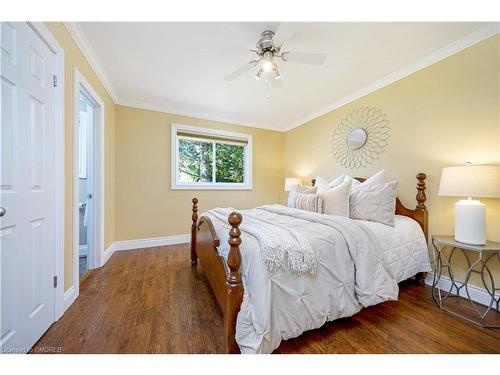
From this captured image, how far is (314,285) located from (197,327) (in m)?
0.89

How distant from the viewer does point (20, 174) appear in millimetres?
1188

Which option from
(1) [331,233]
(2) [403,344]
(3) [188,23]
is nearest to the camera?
(2) [403,344]

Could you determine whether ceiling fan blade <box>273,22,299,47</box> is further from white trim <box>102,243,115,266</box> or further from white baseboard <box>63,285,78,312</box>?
white trim <box>102,243,115,266</box>

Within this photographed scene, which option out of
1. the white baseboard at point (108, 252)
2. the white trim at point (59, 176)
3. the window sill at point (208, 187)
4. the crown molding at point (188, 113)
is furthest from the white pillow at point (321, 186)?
the white baseboard at point (108, 252)

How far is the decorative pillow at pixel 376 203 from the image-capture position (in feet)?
6.90

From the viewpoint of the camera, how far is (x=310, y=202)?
2430mm

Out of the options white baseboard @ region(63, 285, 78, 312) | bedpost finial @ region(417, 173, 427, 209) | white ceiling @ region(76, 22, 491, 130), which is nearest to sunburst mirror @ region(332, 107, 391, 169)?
white ceiling @ region(76, 22, 491, 130)

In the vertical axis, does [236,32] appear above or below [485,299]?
above

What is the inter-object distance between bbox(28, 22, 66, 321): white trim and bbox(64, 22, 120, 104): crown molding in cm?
30

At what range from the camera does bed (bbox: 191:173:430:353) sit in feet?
3.92

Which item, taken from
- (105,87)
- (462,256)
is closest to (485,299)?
(462,256)

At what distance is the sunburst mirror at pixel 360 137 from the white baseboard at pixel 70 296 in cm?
353
